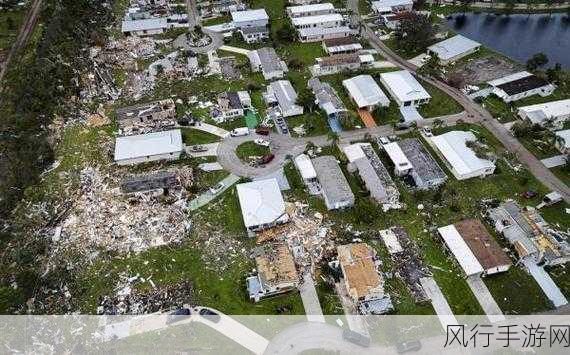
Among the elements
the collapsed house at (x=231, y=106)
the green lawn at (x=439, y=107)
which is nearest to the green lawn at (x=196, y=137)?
the collapsed house at (x=231, y=106)

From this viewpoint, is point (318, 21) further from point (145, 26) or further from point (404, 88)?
point (145, 26)

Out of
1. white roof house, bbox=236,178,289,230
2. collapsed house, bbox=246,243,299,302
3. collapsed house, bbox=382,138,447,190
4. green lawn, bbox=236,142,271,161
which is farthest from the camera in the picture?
green lawn, bbox=236,142,271,161

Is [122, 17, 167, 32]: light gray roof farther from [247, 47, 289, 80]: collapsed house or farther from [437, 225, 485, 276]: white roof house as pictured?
[437, 225, 485, 276]: white roof house

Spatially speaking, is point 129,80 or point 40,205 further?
point 129,80

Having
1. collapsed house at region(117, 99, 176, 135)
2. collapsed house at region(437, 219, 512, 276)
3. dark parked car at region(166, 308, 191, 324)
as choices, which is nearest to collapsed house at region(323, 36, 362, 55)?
collapsed house at region(117, 99, 176, 135)

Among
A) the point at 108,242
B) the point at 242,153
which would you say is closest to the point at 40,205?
the point at 108,242

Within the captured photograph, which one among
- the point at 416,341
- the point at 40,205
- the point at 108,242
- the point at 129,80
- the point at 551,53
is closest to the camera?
the point at 416,341

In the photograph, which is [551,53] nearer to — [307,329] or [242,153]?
[242,153]
